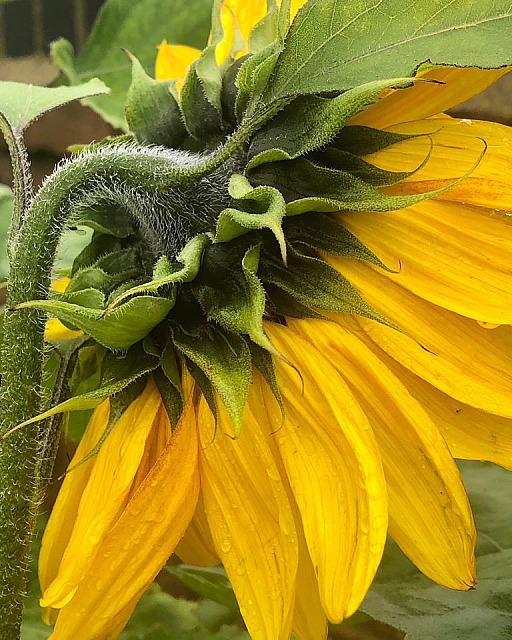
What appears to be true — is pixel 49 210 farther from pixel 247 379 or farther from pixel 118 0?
pixel 118 0

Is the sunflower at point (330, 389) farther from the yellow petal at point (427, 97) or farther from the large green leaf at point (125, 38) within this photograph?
the large green leaf at point (125, 38)

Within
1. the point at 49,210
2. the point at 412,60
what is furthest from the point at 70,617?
the point at 412,60

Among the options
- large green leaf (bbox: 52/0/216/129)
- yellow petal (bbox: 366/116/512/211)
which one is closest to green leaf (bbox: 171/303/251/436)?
yellow petal (bbox: 366/116/512/211)

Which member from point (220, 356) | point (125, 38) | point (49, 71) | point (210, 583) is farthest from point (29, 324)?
point (49, 71)

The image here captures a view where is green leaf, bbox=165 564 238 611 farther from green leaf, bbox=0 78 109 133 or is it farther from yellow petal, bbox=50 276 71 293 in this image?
green leaf, bbox=0 78 109 133

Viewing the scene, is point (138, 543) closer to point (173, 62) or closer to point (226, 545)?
point (226, 545)
